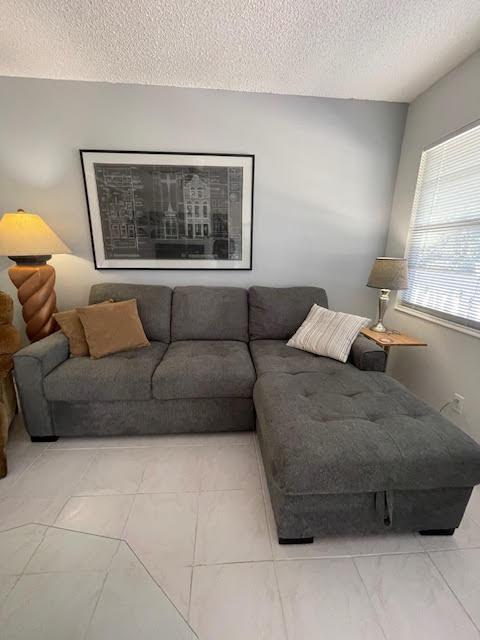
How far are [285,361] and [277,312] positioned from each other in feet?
1.76

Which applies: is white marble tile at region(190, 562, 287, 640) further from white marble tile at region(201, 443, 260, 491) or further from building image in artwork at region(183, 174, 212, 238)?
building image in artwork at region(183, 174, 212, 238)

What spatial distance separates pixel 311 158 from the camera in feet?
7.63

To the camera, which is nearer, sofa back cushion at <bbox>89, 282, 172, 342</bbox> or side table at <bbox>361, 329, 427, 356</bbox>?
side table at <bbox>361, 329, 427, 356</bbox>

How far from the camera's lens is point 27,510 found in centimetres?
128

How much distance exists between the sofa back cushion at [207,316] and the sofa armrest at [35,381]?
0.86 metres

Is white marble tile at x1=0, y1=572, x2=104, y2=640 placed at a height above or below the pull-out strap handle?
below

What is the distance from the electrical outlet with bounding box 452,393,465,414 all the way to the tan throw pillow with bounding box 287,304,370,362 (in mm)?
722

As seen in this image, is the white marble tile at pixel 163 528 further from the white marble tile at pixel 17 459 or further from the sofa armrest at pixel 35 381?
the sofa armrest at pixel 35 381

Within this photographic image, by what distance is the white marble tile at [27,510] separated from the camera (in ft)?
4.04

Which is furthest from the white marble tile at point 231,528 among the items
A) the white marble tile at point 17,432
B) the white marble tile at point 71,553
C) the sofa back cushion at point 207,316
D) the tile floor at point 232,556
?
the white marble tile at point 17,432

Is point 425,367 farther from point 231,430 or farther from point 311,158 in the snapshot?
point 311,158

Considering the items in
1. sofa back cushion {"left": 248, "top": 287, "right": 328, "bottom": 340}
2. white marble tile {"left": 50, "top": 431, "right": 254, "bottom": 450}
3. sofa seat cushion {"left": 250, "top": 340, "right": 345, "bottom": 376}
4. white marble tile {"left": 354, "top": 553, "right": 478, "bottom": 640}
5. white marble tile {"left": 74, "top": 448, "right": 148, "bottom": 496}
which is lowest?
white marble tile {"left": 50, "top": 431, "right": 254, "bottom": 450}

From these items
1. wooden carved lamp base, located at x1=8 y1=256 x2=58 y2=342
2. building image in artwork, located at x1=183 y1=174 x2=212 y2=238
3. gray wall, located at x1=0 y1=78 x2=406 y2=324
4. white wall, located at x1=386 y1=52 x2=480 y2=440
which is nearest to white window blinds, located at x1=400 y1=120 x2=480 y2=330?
white wall, located at x1=386 y1=52 x2=480 y2=440

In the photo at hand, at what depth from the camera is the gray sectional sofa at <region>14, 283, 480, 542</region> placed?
3.46 ft
